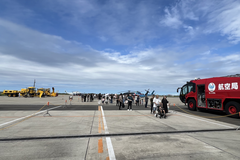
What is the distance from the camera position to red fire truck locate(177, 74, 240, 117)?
1088 centimetres

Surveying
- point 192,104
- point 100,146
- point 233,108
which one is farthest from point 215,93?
point 100,146

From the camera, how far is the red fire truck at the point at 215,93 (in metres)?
10.9

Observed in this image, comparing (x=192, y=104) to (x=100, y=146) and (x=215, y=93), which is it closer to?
(x=215, y=93)

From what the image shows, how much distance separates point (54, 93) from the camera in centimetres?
6109

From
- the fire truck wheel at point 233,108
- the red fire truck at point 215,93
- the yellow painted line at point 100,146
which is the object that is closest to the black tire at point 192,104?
the red fire truck at point 215,93

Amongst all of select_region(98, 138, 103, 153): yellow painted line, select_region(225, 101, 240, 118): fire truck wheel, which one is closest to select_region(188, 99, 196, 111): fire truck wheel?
select_region(225, 101, 240, 118): fire truck wheel

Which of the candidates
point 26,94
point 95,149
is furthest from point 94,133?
point 26,94

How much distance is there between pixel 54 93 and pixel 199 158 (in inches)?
2554

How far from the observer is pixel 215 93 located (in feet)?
40.4

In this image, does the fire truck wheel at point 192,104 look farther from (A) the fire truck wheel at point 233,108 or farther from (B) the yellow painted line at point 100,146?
(B) the yellow painted line at point 100,146

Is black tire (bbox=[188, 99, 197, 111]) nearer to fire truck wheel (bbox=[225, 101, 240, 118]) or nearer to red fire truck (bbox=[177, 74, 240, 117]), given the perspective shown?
red fire truck (bbox=[177, 74, 240, 117])

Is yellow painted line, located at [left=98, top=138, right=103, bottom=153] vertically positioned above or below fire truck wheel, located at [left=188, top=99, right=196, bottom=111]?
below

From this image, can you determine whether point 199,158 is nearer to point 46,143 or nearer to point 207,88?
point 46,143

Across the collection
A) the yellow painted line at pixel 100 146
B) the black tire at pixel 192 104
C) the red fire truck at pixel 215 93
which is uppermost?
the red fire truck at pixel 215 93
